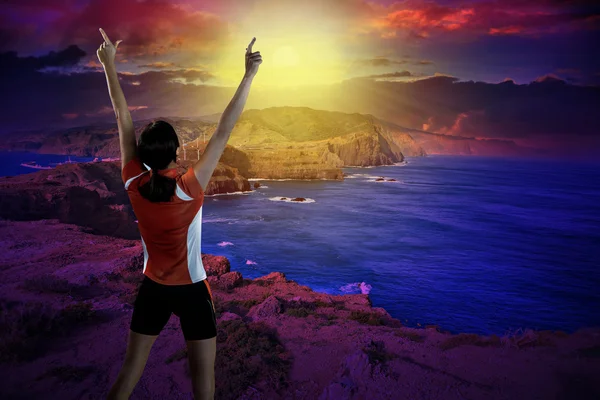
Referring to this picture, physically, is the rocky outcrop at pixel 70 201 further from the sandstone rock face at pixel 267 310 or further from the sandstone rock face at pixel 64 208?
the sandstone rock face at pixel 267 310

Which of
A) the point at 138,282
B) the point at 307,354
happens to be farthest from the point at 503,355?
the point at 138,282

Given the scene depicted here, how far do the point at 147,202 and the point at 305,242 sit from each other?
78.6ft

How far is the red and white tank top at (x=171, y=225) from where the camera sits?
1.60 metres

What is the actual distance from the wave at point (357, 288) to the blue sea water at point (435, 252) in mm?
46

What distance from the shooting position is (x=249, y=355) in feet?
15.3

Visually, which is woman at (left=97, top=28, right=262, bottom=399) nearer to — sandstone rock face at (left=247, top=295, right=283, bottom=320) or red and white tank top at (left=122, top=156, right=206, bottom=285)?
red and white tank top at (left=122, top=156, right=206, bottom=285)

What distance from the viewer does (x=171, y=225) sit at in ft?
5.41

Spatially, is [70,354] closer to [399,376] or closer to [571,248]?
[399,376]

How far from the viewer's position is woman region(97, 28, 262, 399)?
1.61 m

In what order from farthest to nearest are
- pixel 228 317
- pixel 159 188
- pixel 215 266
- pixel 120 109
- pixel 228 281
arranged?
1. pixel 215 266
2. pixel 228 281
3. pixel 228 317
4. pixel 120 109
5. pixel 159 188

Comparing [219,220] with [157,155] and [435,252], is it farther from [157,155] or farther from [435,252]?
[157,155]

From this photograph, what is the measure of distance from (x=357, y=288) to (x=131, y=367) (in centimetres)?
1555

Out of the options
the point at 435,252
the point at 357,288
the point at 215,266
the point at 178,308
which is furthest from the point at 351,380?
the point at 435,252

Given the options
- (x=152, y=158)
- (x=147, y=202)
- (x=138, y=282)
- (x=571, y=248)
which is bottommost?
(x=571, y=248)
